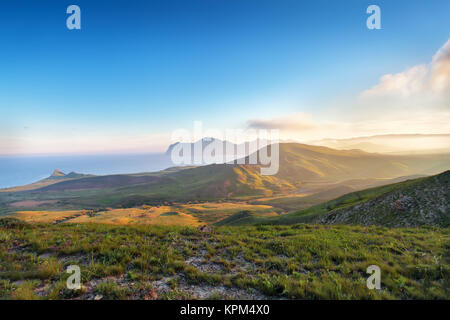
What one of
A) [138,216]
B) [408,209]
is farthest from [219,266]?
[138,216]

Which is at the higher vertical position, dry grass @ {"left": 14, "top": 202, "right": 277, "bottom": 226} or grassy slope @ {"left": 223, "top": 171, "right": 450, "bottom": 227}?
grassy slope @ {"left": 223, "top": 171, "right": 450, "bottom": 227}

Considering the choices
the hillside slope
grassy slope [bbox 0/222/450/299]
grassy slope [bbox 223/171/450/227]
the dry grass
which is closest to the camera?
grassy slope [bbox 0/222/450/299]

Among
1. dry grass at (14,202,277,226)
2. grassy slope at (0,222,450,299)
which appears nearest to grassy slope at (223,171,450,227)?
grassy slope at (0,222,450,299)

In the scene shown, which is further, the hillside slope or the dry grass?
the dry grass

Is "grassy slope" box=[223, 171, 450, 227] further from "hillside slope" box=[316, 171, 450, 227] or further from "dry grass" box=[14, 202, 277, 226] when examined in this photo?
"dry grass" box=[14, 202, 277, 226]

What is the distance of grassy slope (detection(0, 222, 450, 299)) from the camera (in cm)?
625

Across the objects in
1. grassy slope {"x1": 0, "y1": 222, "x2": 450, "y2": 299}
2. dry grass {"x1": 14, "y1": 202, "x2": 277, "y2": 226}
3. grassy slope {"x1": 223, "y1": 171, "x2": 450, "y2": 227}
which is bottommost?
dry grass {"x1": 14, "y1": 202, "x2": 277, "y2": 226}

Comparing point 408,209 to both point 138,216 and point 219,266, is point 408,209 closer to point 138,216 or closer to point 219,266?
point 219,266

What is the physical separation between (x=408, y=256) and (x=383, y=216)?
62.0ft

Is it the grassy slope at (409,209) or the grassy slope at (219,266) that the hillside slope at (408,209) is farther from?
the grassy slope at (219,266)

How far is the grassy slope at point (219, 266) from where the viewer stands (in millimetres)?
6250

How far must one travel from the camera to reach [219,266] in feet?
29.2

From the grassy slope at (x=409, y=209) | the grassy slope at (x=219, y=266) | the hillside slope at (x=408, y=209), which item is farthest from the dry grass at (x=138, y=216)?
the grassy slope at (x=219, y=266)

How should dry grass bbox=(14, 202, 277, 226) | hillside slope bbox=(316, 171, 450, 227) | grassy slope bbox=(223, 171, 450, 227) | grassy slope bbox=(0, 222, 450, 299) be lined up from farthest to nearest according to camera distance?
dry grass bbox=(14, 202, 277, 226), grassy slope bbox=(223, 171, 450, 227), hillside slope bbox=(316, 171, 450, 227), grassy slope bbox=(0, 222, 450, 299)
